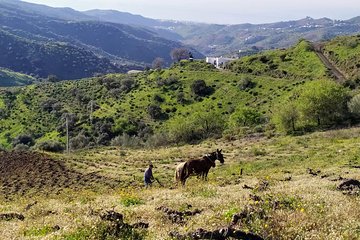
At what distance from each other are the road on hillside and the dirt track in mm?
78025

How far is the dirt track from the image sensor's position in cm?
4147

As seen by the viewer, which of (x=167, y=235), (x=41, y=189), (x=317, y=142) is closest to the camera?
(x=167, y=235)

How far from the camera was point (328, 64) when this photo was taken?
425 feet

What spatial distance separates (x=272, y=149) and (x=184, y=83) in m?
92.4

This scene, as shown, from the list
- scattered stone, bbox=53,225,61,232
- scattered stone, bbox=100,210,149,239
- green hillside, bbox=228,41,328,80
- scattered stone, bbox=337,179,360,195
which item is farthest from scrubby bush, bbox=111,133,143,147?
scattered stone, bbox=100,210,149,239

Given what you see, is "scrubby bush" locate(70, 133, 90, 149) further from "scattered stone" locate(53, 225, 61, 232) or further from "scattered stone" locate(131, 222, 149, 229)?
"scattered stone" locate(131, 222, 149, 229)

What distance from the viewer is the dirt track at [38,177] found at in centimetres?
4147

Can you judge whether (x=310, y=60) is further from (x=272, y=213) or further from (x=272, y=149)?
(x=272, y=213)

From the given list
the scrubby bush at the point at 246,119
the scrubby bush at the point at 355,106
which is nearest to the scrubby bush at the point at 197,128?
the scrubby bush at the point at 246,119

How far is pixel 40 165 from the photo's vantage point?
50875mm

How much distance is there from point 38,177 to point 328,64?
104489 mm

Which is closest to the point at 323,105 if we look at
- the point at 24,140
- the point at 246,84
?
the point at 246,84

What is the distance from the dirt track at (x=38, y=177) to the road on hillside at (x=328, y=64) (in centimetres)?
7803

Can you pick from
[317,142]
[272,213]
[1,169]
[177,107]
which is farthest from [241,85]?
[272,213]
